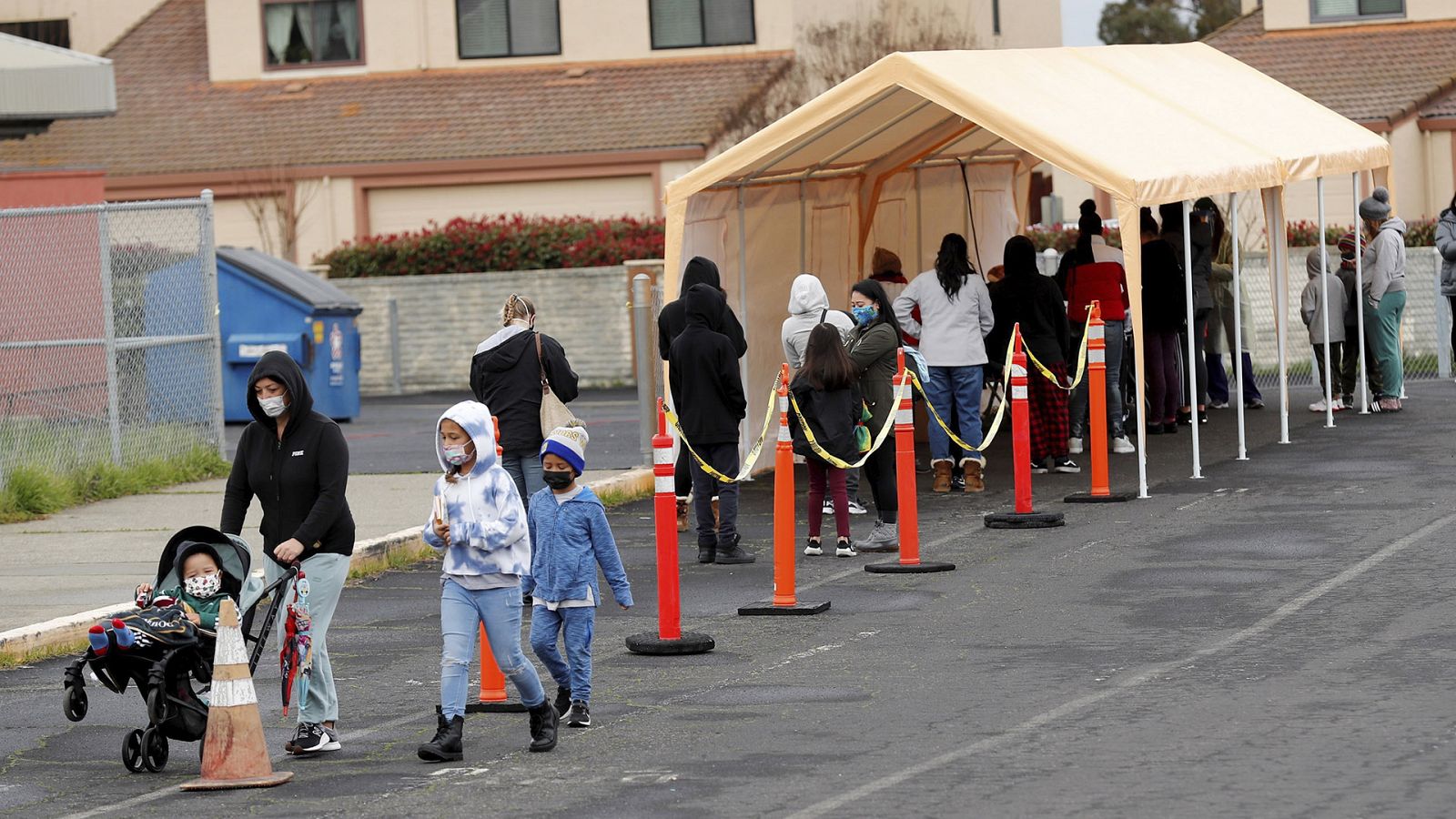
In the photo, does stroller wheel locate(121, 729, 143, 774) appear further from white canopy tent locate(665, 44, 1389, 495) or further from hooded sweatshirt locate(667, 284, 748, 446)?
white canopy tent locate(665, 44, 1389, 495)

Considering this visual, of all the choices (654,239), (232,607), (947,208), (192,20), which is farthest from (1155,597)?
(192,20)

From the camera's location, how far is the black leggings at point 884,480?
44.8 feet

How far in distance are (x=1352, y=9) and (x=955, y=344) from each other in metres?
22.2

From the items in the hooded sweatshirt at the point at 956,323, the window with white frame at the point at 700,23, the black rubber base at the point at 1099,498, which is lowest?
the black rubber base at the point at 1099,498

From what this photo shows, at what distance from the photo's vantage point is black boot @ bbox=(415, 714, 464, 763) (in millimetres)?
8398

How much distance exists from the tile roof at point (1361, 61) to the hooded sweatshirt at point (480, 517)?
2557 cm

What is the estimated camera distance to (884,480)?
539 inches

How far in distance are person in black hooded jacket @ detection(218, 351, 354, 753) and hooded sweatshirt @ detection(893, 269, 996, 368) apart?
8.20 meters

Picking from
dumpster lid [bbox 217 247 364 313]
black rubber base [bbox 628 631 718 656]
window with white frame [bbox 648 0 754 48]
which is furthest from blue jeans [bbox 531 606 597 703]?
window with white frame [bbox 648 0 754 48]

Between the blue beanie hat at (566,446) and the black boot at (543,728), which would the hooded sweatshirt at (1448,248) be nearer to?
the blue beanie hat at (566,446)

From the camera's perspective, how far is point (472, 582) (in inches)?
335

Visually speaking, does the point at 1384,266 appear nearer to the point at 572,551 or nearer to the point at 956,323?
the point at 956,323

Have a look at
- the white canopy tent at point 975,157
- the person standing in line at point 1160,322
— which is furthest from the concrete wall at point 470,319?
the person standing in line at point 1160,322

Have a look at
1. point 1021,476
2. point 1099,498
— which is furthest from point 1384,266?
point 1021,476
